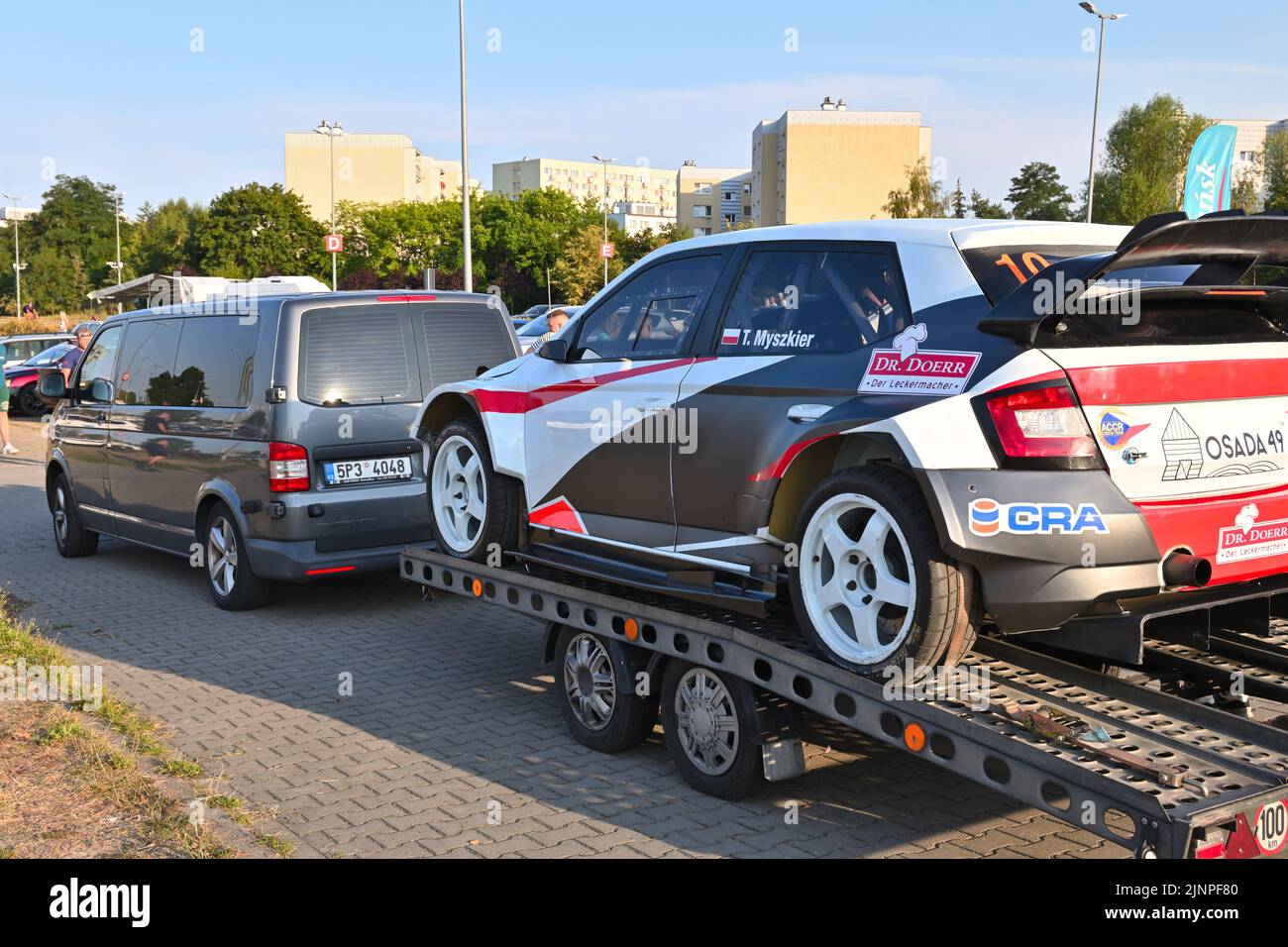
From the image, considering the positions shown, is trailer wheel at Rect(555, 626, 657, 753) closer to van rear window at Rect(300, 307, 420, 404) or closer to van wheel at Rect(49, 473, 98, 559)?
van rear window at Rect(300, 307, 420, 404)

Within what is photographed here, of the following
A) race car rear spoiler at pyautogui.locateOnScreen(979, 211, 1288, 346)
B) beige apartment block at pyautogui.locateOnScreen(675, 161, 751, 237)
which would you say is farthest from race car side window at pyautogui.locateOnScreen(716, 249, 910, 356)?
beige apartment block at pyautogui.locateOnScreen(675, 161, 751, 237)

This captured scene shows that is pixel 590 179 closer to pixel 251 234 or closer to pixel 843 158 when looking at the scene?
pixel 843 158

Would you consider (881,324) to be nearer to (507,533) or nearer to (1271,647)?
(1271,647)

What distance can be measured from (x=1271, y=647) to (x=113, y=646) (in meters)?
6.77

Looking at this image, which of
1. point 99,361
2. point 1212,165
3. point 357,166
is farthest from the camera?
point 357,166

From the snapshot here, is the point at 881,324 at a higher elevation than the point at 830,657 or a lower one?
higher

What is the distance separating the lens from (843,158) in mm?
106000

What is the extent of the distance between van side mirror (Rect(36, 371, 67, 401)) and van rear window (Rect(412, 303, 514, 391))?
362 centimetres

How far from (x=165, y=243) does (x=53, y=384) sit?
90.7 metres

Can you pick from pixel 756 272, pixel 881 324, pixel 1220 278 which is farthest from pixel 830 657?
pixel 1220 278

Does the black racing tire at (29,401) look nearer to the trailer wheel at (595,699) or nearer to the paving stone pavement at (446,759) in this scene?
the paving stone pavement at (446,759)

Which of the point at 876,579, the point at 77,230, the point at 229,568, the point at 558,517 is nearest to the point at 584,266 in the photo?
the point at 77,230

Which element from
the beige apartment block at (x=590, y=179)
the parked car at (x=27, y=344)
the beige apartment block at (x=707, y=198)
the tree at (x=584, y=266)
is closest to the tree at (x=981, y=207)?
the tree at (x=584, y=266)
